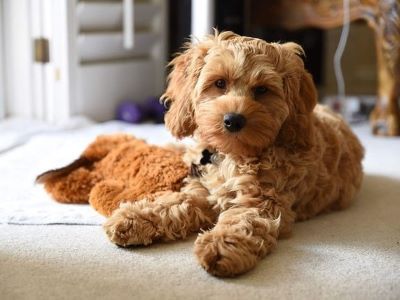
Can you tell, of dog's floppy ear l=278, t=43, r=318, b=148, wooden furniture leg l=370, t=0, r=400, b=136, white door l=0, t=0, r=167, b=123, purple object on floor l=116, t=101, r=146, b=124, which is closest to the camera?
dog's floppy ear l=278, t=43, r=318, b=148

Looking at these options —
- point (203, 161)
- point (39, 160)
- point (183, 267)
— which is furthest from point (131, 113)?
point (183, 267)

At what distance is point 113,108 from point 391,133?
135 centimetres

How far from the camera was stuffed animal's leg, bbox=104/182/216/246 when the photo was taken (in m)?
1.32

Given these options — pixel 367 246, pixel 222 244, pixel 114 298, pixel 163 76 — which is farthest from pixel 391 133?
pixel 114 298

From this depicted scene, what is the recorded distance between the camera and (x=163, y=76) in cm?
342

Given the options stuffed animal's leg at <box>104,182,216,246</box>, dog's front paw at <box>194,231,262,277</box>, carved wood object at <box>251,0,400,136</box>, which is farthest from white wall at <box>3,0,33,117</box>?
dog's front paw at <box>194,231,262,277</box>

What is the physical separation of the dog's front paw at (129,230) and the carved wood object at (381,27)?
178cm

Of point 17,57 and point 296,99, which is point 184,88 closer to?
point 296,99

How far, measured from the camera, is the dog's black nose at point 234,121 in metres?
1.34

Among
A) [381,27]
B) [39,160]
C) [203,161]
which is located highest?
[381,27]

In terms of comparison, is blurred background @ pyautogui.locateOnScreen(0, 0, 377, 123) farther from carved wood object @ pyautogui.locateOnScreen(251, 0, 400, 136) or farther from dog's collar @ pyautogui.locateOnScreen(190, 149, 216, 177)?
dog's collar @ pyautogui.locateOnScreen(190, 149, 216, 177)

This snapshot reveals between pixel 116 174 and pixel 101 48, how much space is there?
1.45 m

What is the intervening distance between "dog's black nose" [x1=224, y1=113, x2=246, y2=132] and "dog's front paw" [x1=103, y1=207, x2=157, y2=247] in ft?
0.89

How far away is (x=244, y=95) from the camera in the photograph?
1.37m
